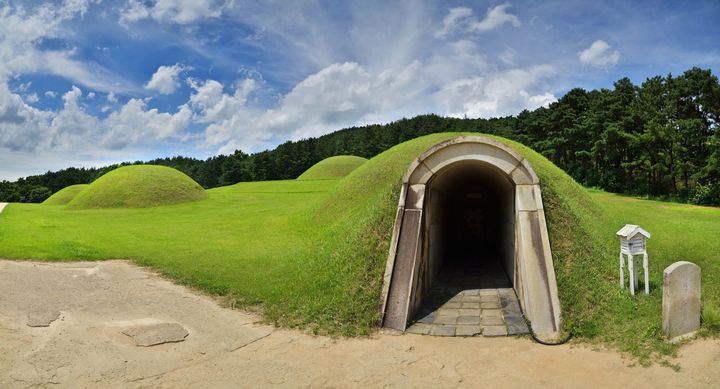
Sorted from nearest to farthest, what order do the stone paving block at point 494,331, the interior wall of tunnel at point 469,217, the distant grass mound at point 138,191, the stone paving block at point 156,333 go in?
the stone paving block at point 156,333 < the stone paving block at point 494,331 < the interior wall of tunnel at point 469,217 < the distant grass mound at point 138,191

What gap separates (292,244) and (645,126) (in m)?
27.5

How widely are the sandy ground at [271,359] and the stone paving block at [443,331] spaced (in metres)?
0.20

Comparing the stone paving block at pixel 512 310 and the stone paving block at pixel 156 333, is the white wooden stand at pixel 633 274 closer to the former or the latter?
the stone paving block at pixel 512 310

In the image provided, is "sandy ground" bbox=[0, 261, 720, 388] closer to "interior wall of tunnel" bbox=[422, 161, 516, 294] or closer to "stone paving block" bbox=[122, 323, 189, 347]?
"stone paving block" bbox=[122, 323, 189, 347]

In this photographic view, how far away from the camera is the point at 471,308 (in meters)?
8.27

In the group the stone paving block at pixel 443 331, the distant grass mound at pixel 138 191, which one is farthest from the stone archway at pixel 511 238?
the distant grass mound at pixel 138 191

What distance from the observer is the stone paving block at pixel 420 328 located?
7293mm

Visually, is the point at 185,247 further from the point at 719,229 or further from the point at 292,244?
the point at 719,229

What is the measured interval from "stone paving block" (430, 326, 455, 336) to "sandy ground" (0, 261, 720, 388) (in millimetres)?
201

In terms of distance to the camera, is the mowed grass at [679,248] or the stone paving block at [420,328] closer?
the stone paving block at [420,328]

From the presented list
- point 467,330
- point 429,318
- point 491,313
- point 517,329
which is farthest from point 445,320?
point 517,329

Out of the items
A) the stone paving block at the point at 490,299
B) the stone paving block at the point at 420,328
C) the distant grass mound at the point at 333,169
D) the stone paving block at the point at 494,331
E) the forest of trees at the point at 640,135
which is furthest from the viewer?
the distant grass mound at the point at 333,169

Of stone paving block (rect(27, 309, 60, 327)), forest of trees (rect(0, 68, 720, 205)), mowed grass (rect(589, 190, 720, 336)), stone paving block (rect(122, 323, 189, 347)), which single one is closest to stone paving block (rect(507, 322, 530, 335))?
mowed grass (rect(589, 190, 720, 336))

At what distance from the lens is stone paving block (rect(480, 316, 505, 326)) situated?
7490 mm
